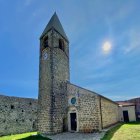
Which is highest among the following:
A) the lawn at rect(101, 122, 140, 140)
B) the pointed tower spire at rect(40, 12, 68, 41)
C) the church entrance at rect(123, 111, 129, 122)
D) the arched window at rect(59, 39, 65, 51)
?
the pointed tower spire at rect(40, 12, 68, 41)

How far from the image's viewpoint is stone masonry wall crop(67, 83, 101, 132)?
1532cm

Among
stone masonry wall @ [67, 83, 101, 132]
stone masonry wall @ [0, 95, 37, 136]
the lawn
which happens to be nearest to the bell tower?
stone masonry wall @ [67, 83, 101, 132]

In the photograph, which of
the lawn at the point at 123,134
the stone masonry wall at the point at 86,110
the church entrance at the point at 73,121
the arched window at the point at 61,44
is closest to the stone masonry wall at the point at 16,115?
the stone masonry wall at the point at 86,110

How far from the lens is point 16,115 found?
22.2 m

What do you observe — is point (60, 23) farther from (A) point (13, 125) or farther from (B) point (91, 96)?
(A) point (13, 125)

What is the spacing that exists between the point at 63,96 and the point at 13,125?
8935mm

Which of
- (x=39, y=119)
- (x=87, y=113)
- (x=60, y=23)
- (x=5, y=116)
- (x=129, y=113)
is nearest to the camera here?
(x=87, y=113)

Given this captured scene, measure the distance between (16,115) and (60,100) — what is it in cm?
843

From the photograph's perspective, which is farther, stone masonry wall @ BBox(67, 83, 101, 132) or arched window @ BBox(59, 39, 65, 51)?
arched window @ BBox(59, 39, 65, 51)

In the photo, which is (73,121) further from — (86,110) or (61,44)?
(61,44)

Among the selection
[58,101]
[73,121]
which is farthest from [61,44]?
[73,121]

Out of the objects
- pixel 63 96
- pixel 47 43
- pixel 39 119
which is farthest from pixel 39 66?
pixel 39 119

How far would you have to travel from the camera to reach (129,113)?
26.0 m

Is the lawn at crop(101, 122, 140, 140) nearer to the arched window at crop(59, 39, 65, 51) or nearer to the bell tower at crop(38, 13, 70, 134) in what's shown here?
the bell tower at crop(38, 13, 70, 134)
